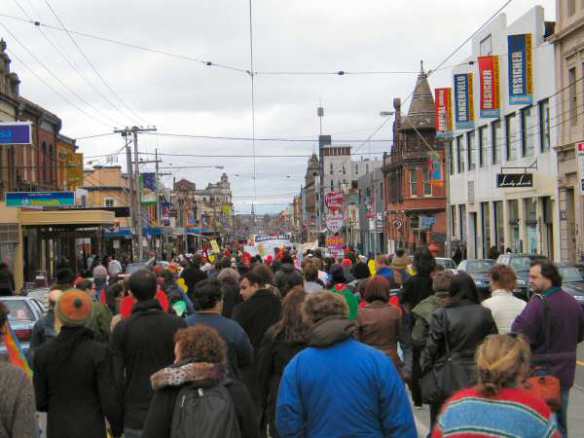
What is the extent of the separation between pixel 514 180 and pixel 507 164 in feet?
13.8

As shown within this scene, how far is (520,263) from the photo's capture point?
27.8m

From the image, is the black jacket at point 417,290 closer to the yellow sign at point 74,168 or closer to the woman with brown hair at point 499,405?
the woman with brown hair at point 499,405

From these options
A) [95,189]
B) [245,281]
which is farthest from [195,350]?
[95,189]

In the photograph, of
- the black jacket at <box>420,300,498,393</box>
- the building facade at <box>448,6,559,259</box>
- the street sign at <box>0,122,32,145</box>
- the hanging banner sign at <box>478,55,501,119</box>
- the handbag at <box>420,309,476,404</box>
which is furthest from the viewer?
the hanging banner sign at <box>478,55,501,119</box>

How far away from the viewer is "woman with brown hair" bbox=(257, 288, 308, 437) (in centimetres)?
666

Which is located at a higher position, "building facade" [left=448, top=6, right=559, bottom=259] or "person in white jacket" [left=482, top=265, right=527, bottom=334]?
"building facade" [left=448, top=6, right=559, bottom=259]

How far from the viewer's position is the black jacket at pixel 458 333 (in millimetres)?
7045

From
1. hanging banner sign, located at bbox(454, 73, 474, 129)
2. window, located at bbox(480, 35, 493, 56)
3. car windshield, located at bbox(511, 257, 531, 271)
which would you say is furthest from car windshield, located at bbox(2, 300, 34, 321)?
hanging banner sign, located at bbox(454, 73, 474, 129)

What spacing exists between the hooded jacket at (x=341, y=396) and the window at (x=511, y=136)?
37613mm

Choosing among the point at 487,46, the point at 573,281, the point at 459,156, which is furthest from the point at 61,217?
the point at 573,281

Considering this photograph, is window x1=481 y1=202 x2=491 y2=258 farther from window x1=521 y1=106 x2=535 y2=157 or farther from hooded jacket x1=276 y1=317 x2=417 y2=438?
hooded jacket x1=276 y1=317 x2=417 y2=438

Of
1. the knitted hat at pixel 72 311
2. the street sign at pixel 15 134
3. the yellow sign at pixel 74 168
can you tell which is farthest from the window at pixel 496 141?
the knitted hat at pixel 72 311

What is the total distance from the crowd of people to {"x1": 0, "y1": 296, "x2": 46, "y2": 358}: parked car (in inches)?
140

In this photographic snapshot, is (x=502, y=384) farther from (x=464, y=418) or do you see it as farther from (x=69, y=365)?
(x=69, y=365)
